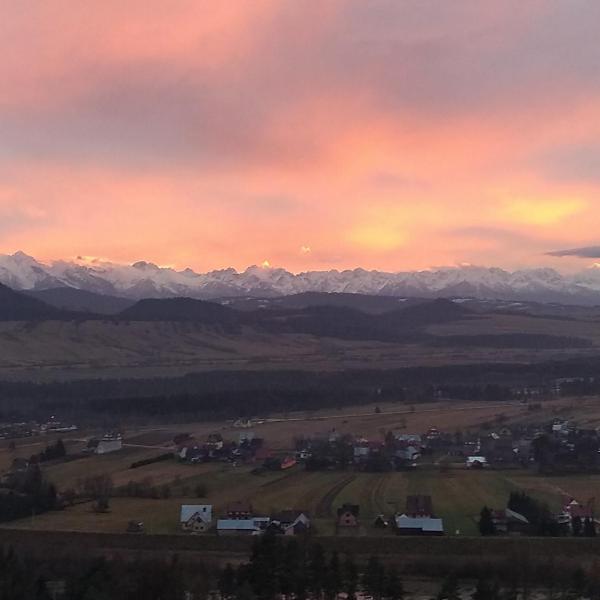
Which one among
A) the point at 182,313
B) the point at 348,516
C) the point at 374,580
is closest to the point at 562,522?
the point at 348,516

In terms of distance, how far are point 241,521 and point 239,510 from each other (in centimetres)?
53

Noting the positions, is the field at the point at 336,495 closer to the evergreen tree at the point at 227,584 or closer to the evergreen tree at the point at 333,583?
the evergreen tree at the point at 333,583

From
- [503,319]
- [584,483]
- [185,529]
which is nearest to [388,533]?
[185,529]

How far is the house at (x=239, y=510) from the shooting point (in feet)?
70.7

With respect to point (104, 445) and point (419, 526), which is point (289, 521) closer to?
point (419, 526)

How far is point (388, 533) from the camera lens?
20.8m

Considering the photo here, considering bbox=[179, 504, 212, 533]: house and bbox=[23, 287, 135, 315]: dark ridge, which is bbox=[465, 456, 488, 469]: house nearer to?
bbox=[179, 504, 212, 533]: house

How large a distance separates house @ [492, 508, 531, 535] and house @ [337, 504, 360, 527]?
333cm

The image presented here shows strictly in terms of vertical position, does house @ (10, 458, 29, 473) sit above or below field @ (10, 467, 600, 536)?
above

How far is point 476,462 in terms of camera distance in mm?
28453

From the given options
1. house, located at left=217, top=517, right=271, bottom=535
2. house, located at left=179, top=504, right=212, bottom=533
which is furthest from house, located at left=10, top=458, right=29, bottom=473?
house, located at left=217, top=517, right=271, bottom=535

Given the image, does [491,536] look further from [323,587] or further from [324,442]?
[324,442]

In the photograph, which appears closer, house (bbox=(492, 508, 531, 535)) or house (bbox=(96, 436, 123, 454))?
house (bbox=(492, 508, 531, 535))

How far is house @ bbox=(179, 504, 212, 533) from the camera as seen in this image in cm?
2109
